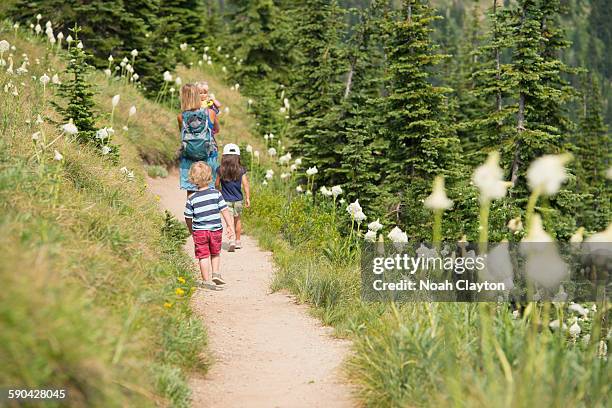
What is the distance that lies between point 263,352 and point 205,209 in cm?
224

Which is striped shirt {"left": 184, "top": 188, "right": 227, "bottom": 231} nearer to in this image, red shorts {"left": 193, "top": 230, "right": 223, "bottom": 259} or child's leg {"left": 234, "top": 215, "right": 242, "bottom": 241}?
red shorts {"left": 193, "top": 230, "right": 223, "bottom": 259}

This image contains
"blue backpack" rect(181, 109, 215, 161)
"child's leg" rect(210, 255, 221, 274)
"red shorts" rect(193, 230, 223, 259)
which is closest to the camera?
"red shorts" rect(193, 230, 223, 259)

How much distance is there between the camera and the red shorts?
748 cm

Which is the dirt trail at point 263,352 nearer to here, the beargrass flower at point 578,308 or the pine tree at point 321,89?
the beargrass flower at point 578,308

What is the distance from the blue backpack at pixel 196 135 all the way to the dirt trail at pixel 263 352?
1635 millimetres

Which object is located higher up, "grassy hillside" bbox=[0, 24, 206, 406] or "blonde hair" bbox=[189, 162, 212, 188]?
"blonde hair" bbox=[189, 162, 212, 188]

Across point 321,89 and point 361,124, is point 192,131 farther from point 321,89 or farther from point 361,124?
point 321,89

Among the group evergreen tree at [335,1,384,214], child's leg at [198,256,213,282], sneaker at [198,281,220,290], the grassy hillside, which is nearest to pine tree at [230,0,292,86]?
evergreen tree at [335,1,384,214]

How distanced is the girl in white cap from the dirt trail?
5.54 ft

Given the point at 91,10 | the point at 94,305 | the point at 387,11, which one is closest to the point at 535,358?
the point at 94,305

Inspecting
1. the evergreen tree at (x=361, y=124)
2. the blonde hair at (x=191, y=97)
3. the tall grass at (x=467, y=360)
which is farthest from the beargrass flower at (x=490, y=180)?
the evergreen tree at (x=361, y=124)

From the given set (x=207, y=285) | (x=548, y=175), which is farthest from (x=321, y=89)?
(x=548, y=175)

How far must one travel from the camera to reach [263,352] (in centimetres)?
571

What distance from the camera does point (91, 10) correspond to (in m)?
15.8
